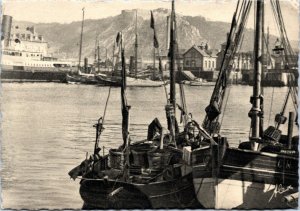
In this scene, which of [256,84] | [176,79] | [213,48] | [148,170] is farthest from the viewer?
[176,79]

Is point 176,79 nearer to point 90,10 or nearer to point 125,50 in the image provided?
point 125,50

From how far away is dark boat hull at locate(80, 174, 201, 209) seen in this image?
316 inches

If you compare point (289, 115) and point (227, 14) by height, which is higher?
point (227, 14)

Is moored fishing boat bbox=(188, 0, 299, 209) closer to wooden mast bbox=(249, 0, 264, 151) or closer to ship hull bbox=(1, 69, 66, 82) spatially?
wooden mast bbox=(249, 0, 264, 151)

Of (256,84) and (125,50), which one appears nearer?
(256,84)

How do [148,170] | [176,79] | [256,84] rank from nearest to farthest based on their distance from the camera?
1. [256,84]
2. [148,170]
3. [176,79]

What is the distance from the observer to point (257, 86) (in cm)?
793

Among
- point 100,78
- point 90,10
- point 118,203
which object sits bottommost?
point 118,203

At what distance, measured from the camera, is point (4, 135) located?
8.09 m

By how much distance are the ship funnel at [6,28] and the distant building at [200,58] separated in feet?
8.68

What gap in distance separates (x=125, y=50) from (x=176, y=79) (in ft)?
4.09

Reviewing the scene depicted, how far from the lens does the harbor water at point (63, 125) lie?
26.4 ft

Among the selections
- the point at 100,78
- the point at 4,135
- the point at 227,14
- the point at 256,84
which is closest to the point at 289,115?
the point at 256,84

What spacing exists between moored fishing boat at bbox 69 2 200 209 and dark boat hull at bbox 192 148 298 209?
266 mm
